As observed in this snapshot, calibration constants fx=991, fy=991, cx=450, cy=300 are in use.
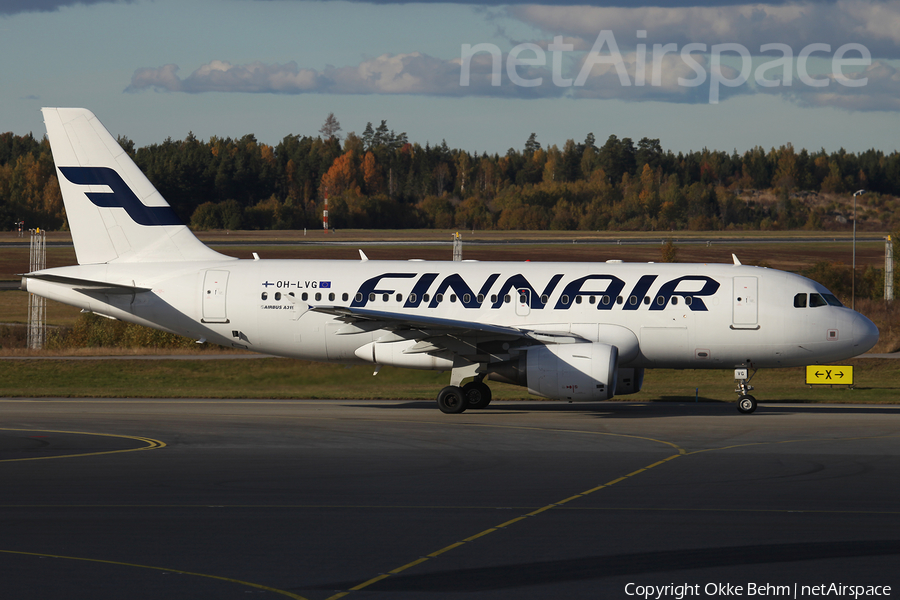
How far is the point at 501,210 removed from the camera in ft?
554

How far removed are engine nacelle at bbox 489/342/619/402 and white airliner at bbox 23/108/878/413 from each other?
0.07 meters

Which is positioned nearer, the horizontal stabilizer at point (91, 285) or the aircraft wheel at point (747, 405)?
the aircraft wheel at point (747, 405)

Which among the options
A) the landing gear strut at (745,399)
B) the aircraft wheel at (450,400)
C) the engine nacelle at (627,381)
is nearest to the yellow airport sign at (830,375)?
the landing gear strut at (745,399)

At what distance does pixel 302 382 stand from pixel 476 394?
743 cm

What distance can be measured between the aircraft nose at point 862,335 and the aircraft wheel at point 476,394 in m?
10.7

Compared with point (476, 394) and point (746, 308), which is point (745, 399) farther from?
point (476, 394)

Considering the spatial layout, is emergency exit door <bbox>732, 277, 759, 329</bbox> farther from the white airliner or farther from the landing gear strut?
the landing gear strut

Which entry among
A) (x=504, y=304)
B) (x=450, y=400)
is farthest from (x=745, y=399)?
(x=450, y=400)

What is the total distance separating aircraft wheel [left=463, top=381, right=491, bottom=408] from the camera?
Result: 29188mm

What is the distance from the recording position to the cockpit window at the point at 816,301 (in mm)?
28688

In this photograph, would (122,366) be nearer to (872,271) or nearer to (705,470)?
(705,470)

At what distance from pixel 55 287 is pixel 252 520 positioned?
18672mm

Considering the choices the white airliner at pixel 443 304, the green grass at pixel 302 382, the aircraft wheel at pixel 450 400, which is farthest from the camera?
the green grass at pixel 302 382

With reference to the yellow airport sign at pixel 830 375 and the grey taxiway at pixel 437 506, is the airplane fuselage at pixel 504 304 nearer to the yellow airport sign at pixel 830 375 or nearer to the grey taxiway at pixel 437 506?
the grey taxiway at pixel 437 506
